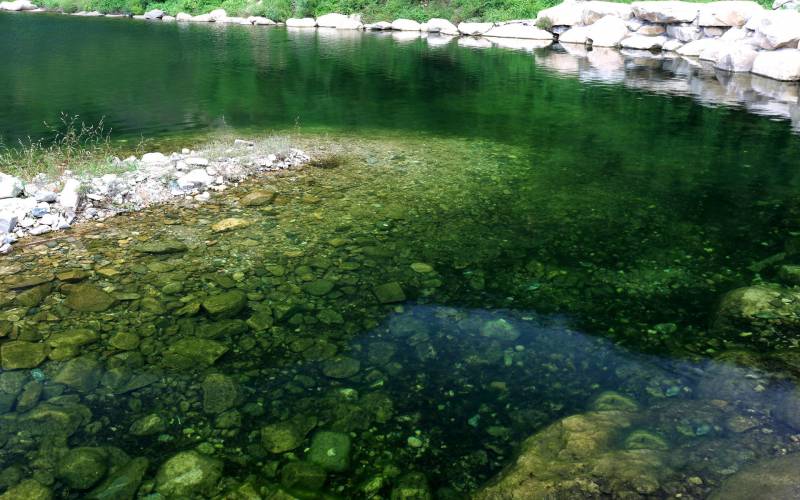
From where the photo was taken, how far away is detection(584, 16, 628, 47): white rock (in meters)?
45.6

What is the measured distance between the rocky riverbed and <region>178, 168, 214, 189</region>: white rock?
1.32 m

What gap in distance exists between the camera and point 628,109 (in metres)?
22.6

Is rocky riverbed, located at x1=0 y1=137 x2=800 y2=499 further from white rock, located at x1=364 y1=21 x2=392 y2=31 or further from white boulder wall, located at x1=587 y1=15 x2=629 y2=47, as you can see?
white rock, located at x1=364 y1=21 x2=392 y2=31

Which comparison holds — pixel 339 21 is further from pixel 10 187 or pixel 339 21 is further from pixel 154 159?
pixel 10 187

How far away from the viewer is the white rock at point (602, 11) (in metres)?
47.9

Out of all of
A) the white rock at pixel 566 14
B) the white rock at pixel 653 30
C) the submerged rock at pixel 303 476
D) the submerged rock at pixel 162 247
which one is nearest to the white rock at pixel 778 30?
the white rock at pixel 653 30

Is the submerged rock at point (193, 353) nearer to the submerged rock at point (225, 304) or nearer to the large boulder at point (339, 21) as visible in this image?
the submerged rock at point (225, 304)

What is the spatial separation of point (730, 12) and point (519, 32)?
17965 mm

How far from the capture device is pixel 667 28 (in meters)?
45.2

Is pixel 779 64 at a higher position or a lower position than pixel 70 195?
higher

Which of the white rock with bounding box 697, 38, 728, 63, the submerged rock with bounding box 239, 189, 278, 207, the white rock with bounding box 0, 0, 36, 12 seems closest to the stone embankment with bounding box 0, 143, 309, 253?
the submerged rock with bounding box 239, 189, 278, 207

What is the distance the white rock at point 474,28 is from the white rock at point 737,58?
24129mm


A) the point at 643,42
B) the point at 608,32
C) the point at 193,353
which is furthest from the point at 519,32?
the point at 193,353

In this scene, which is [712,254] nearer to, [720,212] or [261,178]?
[720,212]
